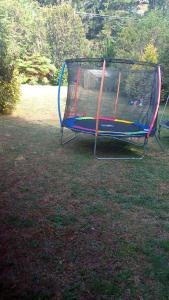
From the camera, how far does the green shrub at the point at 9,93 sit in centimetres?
881

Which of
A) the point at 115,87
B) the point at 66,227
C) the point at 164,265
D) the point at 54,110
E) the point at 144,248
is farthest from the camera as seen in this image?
the point at 54,110

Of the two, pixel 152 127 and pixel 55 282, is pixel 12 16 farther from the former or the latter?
pixel 55 282

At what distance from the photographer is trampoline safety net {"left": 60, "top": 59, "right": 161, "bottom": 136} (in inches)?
250

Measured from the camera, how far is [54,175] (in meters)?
4.85

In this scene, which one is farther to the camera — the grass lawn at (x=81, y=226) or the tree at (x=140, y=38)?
the tree at (x=140, y=38)

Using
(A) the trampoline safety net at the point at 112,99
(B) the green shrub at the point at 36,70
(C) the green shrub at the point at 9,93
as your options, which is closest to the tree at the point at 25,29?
(B) the green shrub at the point at 36,70

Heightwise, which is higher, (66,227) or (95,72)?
(95,72)

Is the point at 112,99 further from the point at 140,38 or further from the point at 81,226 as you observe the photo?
the point at 140,38

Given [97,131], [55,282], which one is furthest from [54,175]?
[55,282]

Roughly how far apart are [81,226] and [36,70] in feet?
46.8

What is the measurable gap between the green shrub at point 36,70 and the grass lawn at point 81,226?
35.9 ft

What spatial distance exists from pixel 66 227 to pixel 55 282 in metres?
0.85

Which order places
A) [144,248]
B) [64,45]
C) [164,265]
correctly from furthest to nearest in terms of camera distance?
[64,45], [144,248], [164,265]

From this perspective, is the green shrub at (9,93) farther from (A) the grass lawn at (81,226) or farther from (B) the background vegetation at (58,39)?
(B) the background vegetation at (58,39)
